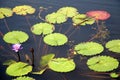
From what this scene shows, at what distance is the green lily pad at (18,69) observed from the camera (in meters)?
1.25

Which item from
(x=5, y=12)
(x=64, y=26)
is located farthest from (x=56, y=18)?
(x=5, y=12)

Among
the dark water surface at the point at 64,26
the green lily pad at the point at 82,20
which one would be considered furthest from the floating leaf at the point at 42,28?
the green lily pad at the point at 82,20

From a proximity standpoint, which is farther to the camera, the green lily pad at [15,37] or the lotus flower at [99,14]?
the lotus flower at [99,14]

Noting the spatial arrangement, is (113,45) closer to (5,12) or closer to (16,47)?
(16,47)

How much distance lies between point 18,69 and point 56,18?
1.48 ft

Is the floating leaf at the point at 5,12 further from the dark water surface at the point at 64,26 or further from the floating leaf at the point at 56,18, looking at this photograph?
the floating leaf at the point at 56,18

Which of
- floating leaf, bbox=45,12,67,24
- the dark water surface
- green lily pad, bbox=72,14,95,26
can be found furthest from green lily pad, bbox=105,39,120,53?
floating leaf, bbox=45,12,67,24

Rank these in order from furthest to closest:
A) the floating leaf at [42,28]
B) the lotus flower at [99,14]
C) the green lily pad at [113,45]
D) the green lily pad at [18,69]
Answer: the lotus flower at [99,14] → the floating leaf at [42,28] → the green lily pad at [113,45] → the green lily pad at [18,69]

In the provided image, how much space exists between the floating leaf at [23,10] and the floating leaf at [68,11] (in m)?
0.18

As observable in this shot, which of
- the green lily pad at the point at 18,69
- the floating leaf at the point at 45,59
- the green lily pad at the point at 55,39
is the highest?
the green lily pad at the point at 55,39

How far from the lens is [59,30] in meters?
1.52

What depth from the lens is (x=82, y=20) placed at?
5.18 ft

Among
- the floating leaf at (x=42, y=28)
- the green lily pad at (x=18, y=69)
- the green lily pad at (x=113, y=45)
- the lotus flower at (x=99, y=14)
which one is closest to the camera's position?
the green lily pad at (x=18, y=69)

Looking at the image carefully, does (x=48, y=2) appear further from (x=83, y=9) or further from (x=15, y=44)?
(x=15, y=44)
